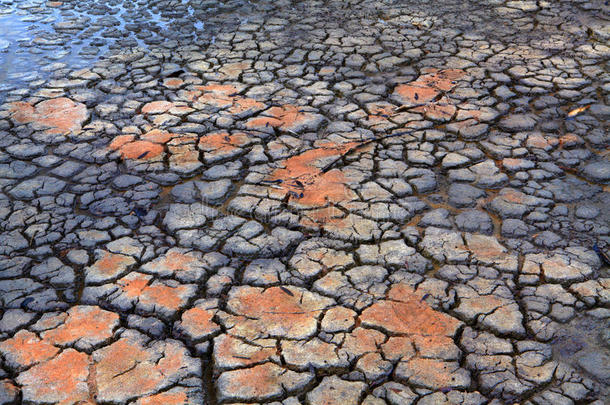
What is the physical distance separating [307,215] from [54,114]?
2313 mm

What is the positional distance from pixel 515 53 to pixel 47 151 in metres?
3.93

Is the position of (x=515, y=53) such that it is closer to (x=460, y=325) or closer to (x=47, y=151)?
(x=460, y=325)

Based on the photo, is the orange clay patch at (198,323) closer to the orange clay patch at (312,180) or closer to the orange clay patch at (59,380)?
the orange clay patch at (59,380)

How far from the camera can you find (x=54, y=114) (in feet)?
15.9

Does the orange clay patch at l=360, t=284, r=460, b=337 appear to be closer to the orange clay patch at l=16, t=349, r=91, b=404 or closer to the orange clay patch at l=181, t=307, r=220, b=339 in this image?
the orange clay patch at l=181, t=307, r=220, b=339

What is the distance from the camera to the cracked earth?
2.74 meters

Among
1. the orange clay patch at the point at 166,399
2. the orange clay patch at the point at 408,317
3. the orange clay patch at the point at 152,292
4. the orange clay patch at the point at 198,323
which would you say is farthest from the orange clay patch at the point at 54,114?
the orange clay patch at the point at 408,317

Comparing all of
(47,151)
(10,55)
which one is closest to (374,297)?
(47,151)

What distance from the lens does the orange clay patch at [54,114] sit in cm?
467

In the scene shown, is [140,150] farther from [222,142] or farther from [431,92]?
[431,92]

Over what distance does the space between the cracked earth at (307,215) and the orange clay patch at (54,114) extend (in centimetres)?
2

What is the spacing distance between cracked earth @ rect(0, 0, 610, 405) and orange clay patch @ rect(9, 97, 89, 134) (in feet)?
0.07

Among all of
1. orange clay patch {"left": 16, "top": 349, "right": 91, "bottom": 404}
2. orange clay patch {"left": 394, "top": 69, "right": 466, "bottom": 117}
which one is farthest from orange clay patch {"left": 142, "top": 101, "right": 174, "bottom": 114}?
orange clay patch {"left": 16, "top": 349, "right": 91, "bottom": 404}

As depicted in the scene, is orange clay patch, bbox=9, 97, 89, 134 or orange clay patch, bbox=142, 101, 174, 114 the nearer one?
orange clay patch, bbox=9, 97, 89, 134
